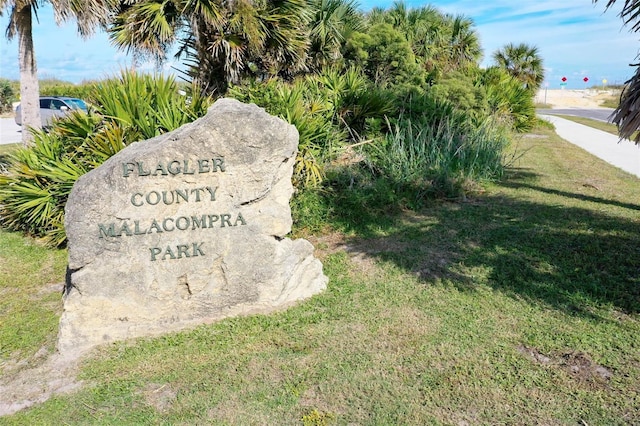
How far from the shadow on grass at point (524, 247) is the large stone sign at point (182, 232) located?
6.58 ft

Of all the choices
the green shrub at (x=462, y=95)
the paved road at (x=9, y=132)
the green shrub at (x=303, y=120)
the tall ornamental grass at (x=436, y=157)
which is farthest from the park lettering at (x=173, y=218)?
the paved road at (x=9, y=132)

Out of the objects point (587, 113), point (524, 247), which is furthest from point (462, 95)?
point (587, 113)

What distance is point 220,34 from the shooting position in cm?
1080

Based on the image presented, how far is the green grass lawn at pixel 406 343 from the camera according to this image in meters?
3.66

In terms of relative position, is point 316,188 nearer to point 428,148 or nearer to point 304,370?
point 428,148

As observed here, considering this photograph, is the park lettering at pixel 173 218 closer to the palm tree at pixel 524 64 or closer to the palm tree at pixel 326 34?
the palm tree at pixel 326 34

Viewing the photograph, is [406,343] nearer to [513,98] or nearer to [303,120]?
[303,120]

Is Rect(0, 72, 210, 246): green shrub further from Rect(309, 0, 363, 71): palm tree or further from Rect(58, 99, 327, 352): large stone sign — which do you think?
Rect(309, 0, 363, 71): palm tree

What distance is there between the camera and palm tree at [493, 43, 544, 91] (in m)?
25.6

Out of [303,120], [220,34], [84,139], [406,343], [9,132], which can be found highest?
[220,34]

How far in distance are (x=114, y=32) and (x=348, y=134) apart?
16.1 ft

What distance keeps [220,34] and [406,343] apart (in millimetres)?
8323

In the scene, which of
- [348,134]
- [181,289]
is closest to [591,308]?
[181,289]

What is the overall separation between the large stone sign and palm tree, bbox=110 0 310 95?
545 cm
